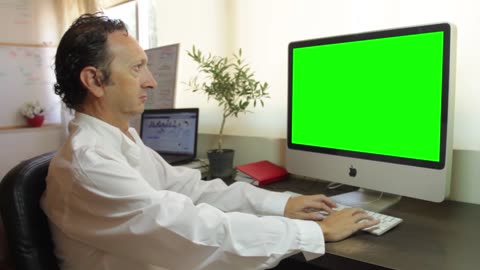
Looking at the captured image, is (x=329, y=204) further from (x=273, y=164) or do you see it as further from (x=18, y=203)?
(x=18, y=203)

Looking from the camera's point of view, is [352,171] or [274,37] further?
[274,37]

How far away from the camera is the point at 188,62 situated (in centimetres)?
213

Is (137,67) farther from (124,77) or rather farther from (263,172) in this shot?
(263,172)

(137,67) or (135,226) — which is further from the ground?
(137,67)

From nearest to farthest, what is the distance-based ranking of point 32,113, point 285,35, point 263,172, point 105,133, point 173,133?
point 105,133
point 263,172
point 285,35
point 173,133
point 32,113

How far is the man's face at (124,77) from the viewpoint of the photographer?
38.7 inches

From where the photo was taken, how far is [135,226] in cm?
80

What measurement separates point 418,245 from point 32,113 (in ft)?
9.84

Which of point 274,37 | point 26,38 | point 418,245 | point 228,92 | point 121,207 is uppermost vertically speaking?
point 26,38

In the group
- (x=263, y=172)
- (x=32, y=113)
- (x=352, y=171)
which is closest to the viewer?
(x=352, y=171)

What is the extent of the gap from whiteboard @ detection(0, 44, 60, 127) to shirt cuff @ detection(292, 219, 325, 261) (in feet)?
8.55

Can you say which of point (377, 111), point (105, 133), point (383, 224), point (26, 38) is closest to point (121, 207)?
point (105, 133)


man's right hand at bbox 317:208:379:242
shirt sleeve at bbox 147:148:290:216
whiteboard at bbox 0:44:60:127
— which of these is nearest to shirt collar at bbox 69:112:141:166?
shirt sleeve at bbox 147:148:290:216

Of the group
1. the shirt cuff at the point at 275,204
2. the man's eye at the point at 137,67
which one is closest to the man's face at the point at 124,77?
the man's eye at the point at 137,67
